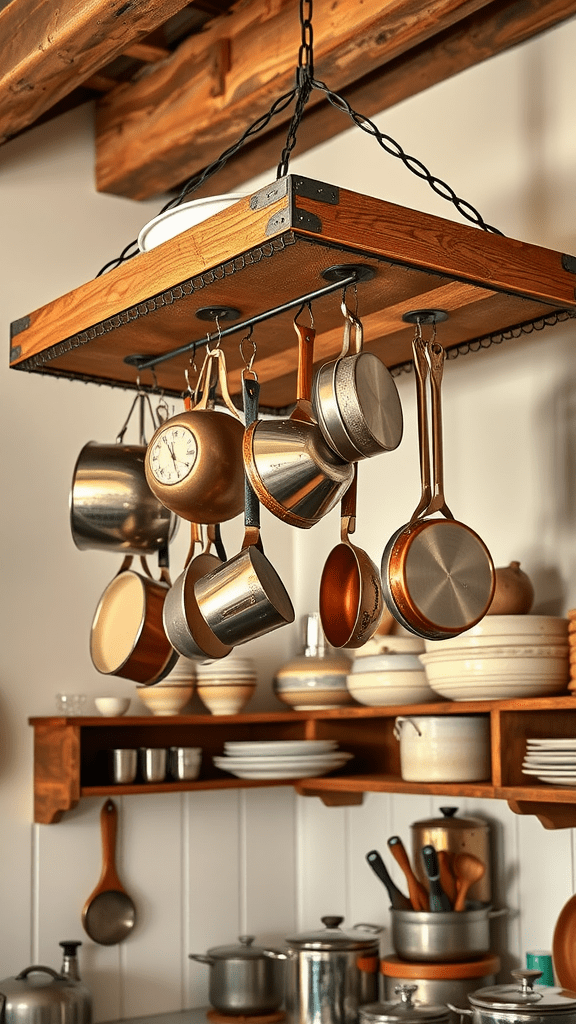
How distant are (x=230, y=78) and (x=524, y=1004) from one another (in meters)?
1.90

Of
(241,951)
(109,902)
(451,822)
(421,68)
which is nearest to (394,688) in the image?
(451,822)

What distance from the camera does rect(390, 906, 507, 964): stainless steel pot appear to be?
2.21m

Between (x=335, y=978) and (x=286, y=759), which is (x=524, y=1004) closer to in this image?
(x=335, y=978)

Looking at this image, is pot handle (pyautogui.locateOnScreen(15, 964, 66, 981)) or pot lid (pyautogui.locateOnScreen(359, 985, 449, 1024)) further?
pot handle (pyautogui.locateOnScreen(15, 964, 66, 981))

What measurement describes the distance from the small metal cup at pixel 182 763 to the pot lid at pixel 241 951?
1.22ft

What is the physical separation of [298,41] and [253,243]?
1126 millimetres

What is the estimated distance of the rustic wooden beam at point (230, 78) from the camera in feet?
7.28

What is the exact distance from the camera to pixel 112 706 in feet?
8.40

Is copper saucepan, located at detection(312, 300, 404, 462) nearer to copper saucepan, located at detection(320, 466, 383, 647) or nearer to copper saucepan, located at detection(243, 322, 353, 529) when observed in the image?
copper saucepan, located at detection(243, 322, 353, 529)

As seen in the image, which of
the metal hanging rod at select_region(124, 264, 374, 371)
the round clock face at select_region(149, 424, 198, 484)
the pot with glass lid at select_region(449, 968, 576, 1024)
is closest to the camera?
the metal hanging rod at select_region(124, 264, 374, 371)

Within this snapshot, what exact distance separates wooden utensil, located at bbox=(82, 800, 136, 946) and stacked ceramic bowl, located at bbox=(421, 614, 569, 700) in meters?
0.96

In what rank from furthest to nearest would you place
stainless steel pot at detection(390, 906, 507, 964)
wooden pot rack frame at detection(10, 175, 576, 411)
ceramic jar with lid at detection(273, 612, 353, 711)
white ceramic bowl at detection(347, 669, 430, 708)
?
ceramic jar with lid at detection(273, 612, 353, 711), white ceramic bowl at detection(347, 669, 430, 708), stainless steel pot at detection(390, 906, 507, 964), wooden pot rack frame at detection(10, 175, 576, 411)

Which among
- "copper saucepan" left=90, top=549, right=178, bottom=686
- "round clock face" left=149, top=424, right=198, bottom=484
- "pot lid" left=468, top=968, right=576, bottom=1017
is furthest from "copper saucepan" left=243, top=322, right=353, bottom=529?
"pot lid" left=468, top=968, right=576, bottom=1017

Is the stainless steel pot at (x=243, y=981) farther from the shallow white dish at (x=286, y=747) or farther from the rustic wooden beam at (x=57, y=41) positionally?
the rustic wooden beam at (x=57, y=41)
